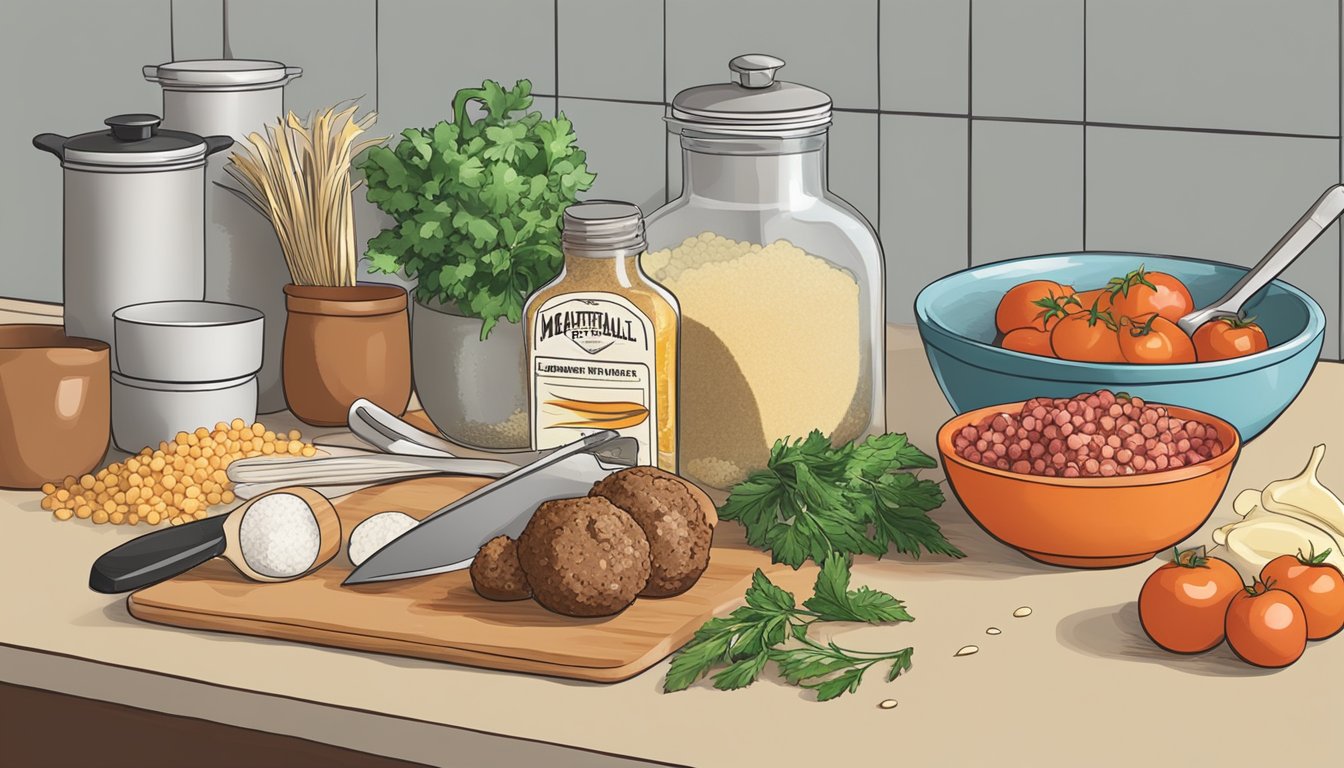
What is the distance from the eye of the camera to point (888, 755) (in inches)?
33.6

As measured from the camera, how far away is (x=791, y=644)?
100 cm

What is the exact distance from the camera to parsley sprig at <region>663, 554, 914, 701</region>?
94 cm

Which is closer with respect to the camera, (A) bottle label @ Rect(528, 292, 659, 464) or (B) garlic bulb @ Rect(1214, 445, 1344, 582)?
(B) garlic bulb @ Rect(1214, 445, 1344, 582)

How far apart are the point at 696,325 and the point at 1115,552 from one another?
355 mm

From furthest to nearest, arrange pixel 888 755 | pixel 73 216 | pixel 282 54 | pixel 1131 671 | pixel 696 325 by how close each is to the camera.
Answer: pixel 282 54 < pixel 73 216 < pixel 696 325 < pixel 1131 671 < pixel 888 755

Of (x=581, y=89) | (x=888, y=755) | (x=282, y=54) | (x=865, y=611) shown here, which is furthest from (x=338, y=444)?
(x=282, y=54)

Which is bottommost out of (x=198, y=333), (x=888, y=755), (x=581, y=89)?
(x=888, y=755)

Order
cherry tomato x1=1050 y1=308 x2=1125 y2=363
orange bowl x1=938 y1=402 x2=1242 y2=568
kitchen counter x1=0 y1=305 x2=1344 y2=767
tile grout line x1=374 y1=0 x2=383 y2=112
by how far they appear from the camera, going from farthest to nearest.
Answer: tile grout line x1=374 y1=0 x2=383 y2=112 < cherry tomato x1=1050 y1=308 x2=1125 y2=363 < orange bowl x1=938 y1=402 x2=1242 y2=568 < kitchen counter x1=0 y1=305 x2=1344 y2=767

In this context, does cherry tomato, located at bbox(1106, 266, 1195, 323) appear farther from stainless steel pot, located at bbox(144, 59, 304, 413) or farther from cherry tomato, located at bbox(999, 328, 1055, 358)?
stainless steel pot, located at bbox(144, 59, 304, 413)

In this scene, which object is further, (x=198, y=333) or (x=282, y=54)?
(x=282, y=54)

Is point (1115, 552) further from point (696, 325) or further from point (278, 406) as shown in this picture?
point (278, 406)

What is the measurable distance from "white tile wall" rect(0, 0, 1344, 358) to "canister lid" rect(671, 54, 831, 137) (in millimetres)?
494

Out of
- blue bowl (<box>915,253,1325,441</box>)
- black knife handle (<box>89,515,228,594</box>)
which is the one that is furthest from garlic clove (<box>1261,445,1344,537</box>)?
black knife handle (<box>89,515,228,594</box>)

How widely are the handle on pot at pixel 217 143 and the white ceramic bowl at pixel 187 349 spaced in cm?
16
